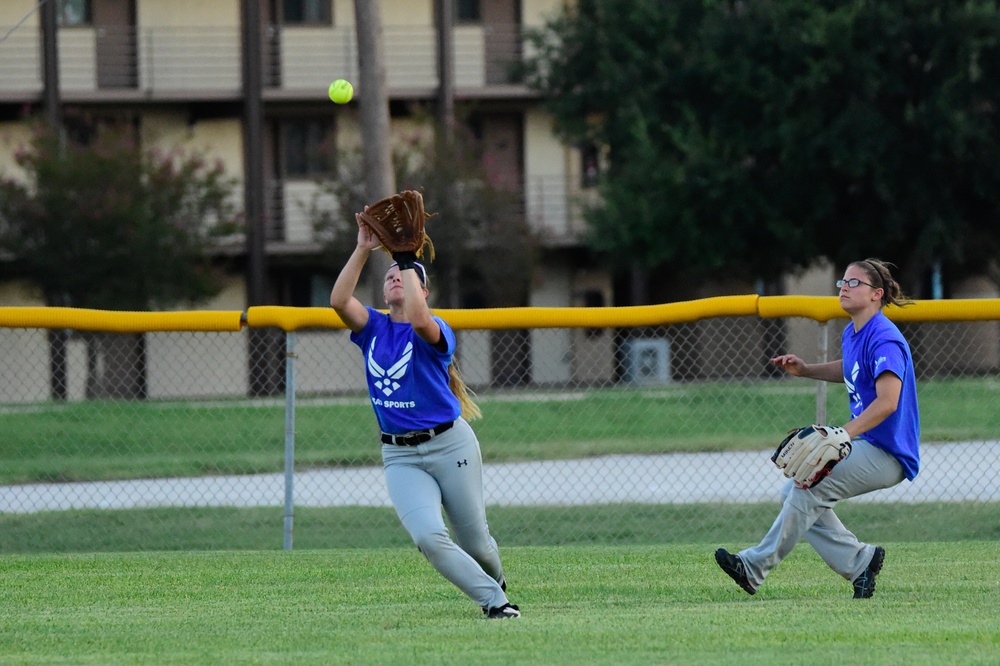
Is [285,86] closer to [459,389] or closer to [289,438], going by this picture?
[289,438]

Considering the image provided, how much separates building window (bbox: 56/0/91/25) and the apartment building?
0.03 metres

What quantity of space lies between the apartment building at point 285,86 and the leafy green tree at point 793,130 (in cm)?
305

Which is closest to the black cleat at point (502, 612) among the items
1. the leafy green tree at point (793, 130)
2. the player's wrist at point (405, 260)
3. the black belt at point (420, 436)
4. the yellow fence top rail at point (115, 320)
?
the black belt at point (420, 436)

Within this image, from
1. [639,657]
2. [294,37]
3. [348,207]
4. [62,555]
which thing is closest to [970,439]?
[62,555]

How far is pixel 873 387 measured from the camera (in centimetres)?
664

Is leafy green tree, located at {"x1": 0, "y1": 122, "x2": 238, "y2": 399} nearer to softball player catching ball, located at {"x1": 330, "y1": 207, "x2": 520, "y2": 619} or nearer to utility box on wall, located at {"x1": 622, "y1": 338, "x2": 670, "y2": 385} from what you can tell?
utility box on wall, located at {"x1": 622, "y1": 338, "x2": 670, "y2": 385}

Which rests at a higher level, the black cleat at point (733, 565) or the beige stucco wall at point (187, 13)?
the beige stucco wall at point (187, 13)

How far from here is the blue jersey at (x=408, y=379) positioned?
20.6ft

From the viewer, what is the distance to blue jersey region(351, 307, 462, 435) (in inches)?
247

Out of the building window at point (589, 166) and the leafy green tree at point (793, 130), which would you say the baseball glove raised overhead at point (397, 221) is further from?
the building window at point (589, 166)

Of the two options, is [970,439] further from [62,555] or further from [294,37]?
[294,37]

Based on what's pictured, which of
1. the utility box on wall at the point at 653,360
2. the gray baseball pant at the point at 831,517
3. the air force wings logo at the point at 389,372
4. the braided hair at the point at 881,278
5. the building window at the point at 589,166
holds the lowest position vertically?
the utility box on wall at the point at 653,360

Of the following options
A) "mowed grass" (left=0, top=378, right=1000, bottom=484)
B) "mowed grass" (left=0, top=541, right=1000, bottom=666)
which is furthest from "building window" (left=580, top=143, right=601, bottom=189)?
"mowed grass" (left=0, top=541, right=1000, bottom=666)

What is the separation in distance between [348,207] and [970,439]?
47.4ft
